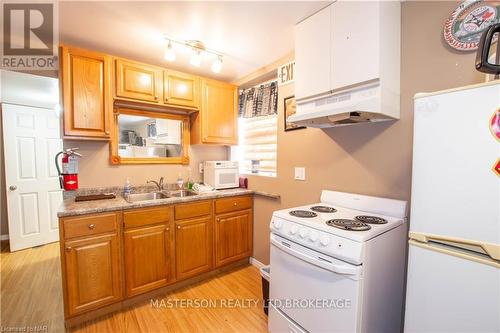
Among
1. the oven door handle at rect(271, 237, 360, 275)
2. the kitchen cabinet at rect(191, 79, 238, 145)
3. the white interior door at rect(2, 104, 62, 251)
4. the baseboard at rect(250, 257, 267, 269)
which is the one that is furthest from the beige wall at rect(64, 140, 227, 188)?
the oven door handle at rect(271, 237, 360, 275)

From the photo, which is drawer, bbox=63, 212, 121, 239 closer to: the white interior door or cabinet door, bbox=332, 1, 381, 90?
Result: cabinet door, bbox=332, 1, 381, 90

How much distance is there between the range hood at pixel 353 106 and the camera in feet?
4.45

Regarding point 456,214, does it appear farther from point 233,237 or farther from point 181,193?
point 181,193

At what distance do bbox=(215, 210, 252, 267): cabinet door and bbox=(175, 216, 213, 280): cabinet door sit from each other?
11 cm

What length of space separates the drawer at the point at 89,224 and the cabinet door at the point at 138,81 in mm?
1150

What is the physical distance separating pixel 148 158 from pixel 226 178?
961 mm

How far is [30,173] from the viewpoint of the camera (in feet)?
10.6

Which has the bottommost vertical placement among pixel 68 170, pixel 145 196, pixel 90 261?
pixel 90 261

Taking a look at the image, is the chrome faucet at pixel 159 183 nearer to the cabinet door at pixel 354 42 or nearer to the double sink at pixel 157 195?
the double sink at pixel 157 195

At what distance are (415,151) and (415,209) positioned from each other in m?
0.25

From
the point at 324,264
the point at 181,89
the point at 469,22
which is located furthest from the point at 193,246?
the point at 469,22

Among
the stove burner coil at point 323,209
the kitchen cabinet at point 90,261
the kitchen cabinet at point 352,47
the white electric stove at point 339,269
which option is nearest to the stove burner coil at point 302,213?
the white electric stove at point 339,269

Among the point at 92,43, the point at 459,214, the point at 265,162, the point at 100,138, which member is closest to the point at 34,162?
the point at 100,138

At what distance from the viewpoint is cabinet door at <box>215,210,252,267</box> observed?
2.47 meters
